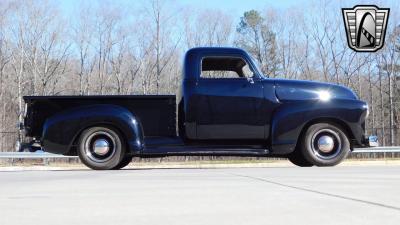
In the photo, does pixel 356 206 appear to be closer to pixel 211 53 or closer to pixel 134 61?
pixel 211 53

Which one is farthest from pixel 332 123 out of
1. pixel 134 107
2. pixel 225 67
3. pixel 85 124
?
pixel 85 124

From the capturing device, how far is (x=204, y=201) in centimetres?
441

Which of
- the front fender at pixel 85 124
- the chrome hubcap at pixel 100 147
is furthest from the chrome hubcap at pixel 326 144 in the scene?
the chrome hubcap at pixel 100 147

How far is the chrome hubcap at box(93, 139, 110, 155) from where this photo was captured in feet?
27.7

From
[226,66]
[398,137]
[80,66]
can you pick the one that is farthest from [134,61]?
[226,66]

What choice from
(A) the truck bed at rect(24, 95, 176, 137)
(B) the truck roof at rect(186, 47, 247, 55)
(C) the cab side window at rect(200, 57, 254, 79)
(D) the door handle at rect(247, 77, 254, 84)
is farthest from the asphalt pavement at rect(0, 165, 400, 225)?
(B) the truck roof at rect(186, 47, 247, 55)

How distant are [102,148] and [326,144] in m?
3.59

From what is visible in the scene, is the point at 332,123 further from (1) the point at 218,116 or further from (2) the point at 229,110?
(1) the point at 218,116

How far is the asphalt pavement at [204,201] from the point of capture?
3.60m

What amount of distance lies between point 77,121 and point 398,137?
2602cm

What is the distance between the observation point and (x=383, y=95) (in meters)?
51.7

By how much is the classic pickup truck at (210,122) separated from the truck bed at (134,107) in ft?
0.05

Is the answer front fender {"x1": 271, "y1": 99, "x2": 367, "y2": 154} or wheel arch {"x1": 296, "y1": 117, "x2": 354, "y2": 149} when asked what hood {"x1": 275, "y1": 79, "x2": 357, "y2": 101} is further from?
wheel arch {"x1": 296, "y1": 117, "x2": 354, "y2": 149}

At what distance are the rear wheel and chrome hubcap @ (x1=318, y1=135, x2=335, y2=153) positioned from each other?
125 inches
